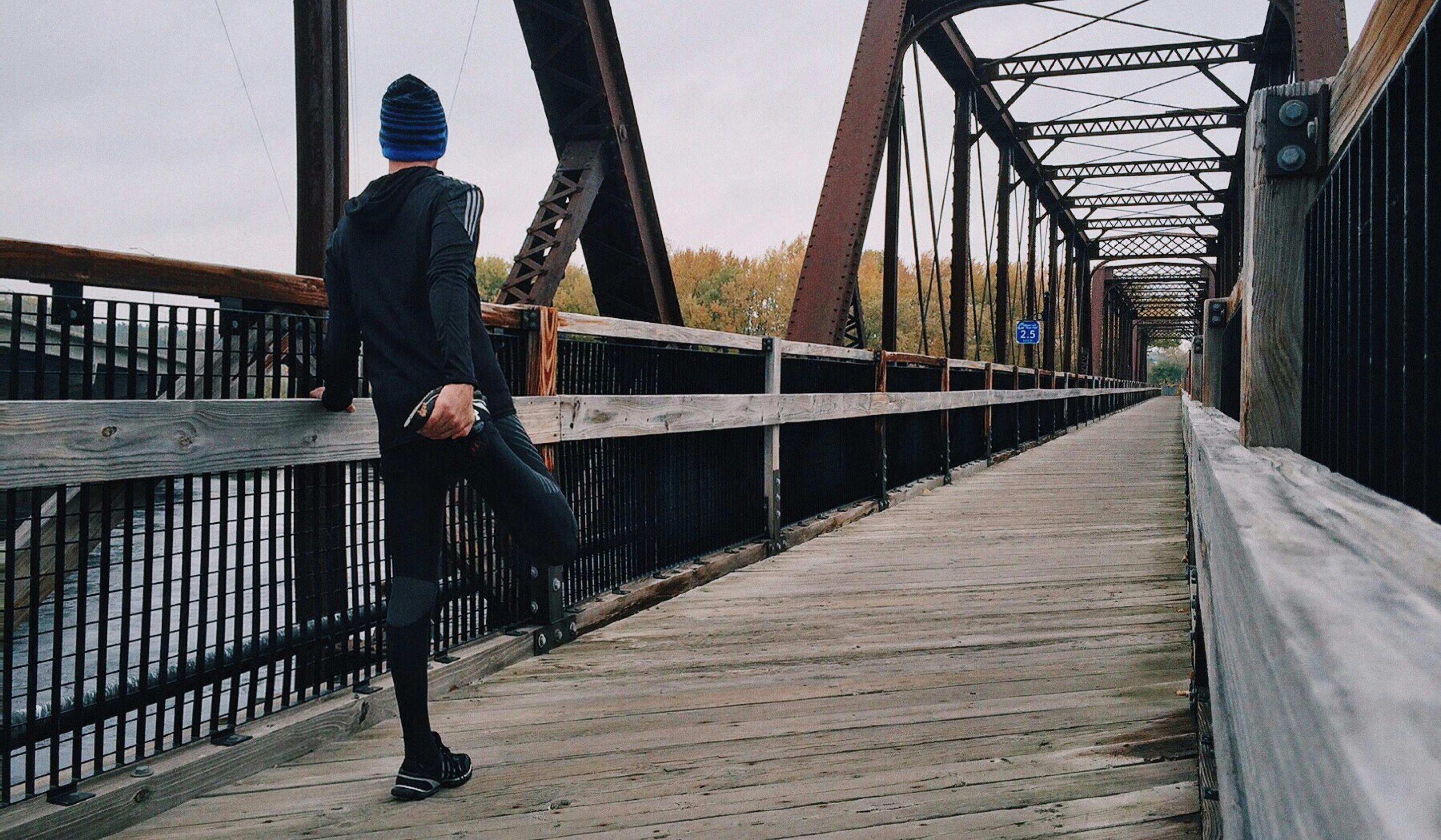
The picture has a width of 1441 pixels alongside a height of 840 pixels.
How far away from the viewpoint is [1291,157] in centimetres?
199

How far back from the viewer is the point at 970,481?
1020 cm

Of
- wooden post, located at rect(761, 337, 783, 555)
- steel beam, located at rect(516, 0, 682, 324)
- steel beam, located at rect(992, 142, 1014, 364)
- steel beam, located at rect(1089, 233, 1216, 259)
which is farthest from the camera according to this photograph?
steel beam, located at rect(1089, 233, 1216, 259)

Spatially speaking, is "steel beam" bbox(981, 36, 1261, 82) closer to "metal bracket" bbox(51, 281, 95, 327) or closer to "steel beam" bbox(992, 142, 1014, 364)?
"steel beam" bbox(992, 142, 1014, 364)

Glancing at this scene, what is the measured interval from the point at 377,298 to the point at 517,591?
1.50 m

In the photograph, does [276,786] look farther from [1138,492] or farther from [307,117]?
[1138,492]

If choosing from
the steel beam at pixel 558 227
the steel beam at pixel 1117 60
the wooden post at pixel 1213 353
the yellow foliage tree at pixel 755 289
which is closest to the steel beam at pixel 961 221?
the steel beam at pixel 1117 60

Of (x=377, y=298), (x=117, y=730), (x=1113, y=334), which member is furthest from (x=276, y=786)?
(x=1113, y=334)

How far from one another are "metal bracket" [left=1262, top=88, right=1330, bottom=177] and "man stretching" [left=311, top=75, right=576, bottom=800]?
1579 mm

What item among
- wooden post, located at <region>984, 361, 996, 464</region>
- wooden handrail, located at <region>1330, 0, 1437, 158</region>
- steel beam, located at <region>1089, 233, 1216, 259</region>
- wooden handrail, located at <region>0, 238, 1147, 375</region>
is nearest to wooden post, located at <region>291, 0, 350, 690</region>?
wooden handrail, located at <region>0, 238, 1147, 375</region>

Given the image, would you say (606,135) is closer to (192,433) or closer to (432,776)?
(192,433)

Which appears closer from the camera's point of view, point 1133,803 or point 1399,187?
point 1399,187

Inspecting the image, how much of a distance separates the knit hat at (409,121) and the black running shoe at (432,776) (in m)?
1.30

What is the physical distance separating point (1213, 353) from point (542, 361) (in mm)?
3914

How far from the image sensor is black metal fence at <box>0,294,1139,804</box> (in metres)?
2.06
